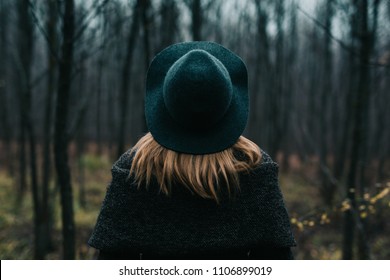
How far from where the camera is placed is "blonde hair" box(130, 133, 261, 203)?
57.7 inches

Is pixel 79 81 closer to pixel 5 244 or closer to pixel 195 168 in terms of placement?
pixel 5 244

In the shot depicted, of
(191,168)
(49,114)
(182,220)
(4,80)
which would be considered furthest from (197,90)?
(4,80)

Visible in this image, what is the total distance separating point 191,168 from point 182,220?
209mm

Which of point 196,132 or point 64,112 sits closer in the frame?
point 196,132

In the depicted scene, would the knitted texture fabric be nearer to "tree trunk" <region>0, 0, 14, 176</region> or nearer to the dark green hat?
the dark green hat

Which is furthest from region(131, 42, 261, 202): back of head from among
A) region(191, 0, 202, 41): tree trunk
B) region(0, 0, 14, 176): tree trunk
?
region(0, 0, 14, 176): tree trunk

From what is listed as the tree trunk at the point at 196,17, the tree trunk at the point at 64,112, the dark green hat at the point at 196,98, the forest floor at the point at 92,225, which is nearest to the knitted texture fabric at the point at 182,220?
the dark green hat at the point at 196,98

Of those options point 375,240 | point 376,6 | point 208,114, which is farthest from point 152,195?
point 375,240

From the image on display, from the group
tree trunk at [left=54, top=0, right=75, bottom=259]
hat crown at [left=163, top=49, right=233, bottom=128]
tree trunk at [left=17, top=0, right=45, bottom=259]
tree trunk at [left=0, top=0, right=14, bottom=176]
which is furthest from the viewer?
tree trunk at [left=0, top=0, right=14, bottom=176]

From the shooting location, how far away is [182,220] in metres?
1.52

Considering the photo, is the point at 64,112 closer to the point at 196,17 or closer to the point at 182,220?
the point at 182,220

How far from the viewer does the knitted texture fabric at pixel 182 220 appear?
5.00ft

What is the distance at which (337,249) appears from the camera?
8586 mm

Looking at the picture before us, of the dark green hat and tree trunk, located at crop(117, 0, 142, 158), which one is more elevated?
tree trunk, located at crop(117, 0, 142, 158)
